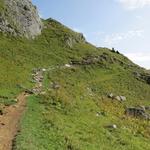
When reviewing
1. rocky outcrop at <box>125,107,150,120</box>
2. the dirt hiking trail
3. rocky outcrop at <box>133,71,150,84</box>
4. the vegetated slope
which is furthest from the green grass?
rocky outcrop at <box>133,71,150,84</box>

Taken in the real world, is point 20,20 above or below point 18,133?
above

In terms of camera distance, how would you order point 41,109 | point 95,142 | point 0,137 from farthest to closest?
point 41,109 < point 95,142 < point 0,137

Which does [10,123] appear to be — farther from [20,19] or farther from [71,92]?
[20,19]

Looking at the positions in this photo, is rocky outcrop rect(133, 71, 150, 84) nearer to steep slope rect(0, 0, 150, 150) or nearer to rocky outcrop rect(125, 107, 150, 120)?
steep slope rect(0, 0, 150, 150)

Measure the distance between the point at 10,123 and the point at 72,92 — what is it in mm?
22864

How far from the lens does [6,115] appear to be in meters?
35.9

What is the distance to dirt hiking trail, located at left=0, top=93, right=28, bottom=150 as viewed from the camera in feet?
87.8

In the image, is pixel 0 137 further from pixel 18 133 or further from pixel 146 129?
pixel 146 129

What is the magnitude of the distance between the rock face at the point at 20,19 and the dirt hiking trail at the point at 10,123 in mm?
44342

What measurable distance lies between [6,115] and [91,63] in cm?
5369

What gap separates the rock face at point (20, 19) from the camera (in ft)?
282

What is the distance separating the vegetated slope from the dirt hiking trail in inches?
26.9

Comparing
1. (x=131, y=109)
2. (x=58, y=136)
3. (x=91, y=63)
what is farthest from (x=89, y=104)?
(x=91, y=63)

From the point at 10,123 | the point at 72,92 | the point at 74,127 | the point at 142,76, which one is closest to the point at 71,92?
the point at 72,92
